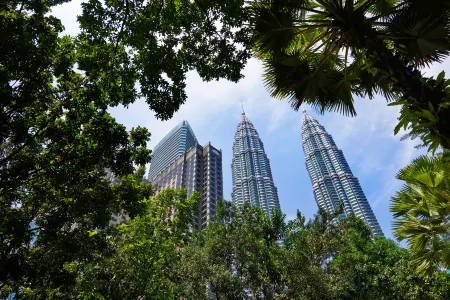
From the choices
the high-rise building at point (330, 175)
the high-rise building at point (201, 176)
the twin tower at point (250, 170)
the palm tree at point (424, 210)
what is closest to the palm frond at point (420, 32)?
the palm tree at point (424, 210)

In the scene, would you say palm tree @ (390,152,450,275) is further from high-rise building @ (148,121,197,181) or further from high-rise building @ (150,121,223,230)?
high-rise building @ (148,121,197,181)

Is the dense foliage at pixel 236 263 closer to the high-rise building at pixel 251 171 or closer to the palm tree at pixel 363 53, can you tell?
the palm tree at pixel 363 53

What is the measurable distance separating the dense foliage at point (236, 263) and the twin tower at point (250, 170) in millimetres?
62839

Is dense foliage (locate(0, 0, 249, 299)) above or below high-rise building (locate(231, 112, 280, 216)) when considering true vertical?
below

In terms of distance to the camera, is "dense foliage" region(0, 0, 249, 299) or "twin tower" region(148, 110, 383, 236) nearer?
"dense foliage" region(0, 0, 249, 299)

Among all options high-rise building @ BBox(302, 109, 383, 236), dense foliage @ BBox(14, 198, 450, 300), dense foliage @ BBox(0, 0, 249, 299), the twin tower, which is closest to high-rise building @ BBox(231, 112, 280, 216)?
the twin tower

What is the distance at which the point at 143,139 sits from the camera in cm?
812

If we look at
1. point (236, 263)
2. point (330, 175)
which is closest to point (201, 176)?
point (330, 175)

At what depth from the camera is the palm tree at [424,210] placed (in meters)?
5.04

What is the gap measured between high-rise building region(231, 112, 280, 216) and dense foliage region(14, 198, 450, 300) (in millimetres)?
82094

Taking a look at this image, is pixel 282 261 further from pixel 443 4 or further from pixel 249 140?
pixel 249 140

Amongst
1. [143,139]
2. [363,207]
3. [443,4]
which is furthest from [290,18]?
[363,207]

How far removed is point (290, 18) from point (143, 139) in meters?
5.25

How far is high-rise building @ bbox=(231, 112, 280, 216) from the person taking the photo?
104 metres
